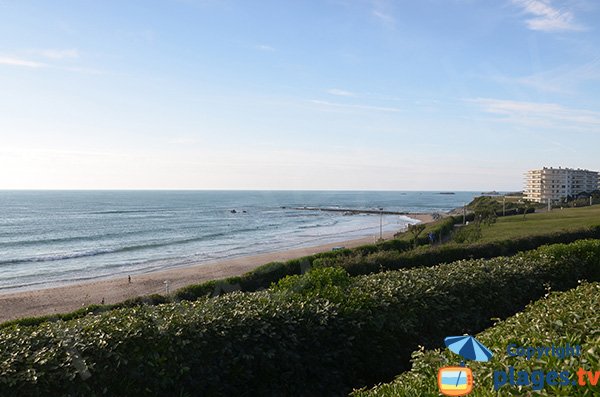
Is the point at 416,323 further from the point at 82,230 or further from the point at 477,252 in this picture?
the point at 82,230

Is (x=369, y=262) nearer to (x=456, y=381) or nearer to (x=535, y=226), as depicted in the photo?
(x=456, y=381)

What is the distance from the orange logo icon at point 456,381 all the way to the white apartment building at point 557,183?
12200 cm

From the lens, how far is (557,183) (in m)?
120

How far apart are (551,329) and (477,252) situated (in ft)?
58.2

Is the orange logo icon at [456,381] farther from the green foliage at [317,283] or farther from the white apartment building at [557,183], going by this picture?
the white apartment building at [557,183]

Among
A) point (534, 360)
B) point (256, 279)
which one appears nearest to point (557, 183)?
point (256, 279)

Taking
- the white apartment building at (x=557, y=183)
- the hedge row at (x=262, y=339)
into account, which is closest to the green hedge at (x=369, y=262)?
the hedge row at (x=262, y=339)

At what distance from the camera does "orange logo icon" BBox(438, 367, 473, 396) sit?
3.52m

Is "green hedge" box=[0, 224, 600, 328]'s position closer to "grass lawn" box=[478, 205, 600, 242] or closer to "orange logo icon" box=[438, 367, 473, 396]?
"grass lawn" box=[478, 205, 600, 242]

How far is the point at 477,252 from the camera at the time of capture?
69.9ft

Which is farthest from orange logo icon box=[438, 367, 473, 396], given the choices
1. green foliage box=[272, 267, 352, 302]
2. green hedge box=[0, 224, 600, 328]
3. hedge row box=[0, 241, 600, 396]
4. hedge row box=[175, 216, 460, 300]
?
hedge row box=[175, 216, 460, 300]

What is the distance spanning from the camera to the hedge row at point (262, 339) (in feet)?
16.6

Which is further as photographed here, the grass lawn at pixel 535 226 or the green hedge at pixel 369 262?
the grass lawn at pixel 535 226

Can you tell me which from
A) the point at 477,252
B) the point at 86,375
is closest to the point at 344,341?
the point at 86,375
